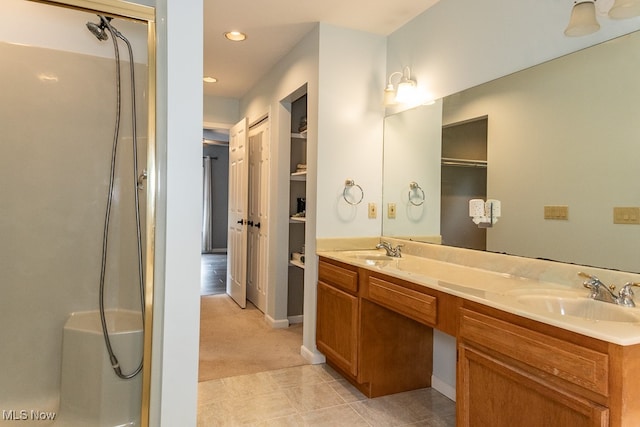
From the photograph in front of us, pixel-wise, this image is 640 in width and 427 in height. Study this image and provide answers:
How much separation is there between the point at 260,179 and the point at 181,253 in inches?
104

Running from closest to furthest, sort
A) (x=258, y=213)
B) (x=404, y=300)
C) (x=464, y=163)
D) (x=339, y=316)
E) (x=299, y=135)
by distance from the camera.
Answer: (x=404, y=300), (x=464, y=163), (x=339, y=316), (x=299, y=135), (x=258, y=213)

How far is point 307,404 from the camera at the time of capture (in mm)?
2188

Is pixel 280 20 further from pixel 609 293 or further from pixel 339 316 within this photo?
pixel 609 293

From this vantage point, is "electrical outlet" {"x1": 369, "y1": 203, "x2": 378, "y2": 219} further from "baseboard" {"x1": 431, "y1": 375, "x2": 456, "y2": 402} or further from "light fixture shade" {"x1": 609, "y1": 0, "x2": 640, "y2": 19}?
"light fixture shade" {"x1": 609, "y1": 0, "x2": 640, "y2": 19}

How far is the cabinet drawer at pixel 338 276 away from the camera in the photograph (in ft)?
7.69

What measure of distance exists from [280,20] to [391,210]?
5.22 feet

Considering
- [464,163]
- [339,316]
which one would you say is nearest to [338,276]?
[339,316]

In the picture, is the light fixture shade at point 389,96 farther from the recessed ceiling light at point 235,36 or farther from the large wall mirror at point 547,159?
the recessed ceiling light at point 235,36

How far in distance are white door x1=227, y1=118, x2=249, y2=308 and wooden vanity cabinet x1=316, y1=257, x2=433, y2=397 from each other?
5.99 ft

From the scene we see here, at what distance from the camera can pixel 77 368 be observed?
1899 mm

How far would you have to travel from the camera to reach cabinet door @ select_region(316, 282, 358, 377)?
2324 mm

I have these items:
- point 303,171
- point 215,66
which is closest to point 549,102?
point 303,171

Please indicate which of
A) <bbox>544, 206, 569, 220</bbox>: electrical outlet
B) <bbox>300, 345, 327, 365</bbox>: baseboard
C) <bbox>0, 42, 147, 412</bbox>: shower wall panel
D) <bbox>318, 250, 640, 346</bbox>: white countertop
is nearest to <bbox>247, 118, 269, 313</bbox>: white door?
<bbox>300, 345, 327, 365</bbox>: baseboard

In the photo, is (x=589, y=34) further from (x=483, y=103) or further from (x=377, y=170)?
(x=377, y=170)
